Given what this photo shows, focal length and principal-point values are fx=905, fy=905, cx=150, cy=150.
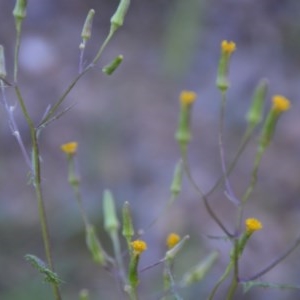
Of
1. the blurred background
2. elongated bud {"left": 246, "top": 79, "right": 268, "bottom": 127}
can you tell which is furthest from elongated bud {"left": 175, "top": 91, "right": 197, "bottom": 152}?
the blurred background

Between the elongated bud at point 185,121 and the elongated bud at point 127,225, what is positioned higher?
the elongated bud at point 185,121

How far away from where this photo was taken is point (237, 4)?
21.5ft

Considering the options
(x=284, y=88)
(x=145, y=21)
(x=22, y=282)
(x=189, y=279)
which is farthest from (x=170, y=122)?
(x=189, y=279)

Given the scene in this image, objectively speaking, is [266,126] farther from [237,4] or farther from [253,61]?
[237,4]

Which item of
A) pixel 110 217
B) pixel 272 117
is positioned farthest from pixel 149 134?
pixel 272 117

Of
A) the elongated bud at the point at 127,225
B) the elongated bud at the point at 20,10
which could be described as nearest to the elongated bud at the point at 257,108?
the elongated bud at the point at 127,225

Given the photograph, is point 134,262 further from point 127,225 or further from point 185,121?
point 185,121

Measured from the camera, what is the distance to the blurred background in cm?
400

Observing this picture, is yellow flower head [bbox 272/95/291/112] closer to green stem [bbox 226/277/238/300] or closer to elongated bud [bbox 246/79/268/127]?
elongated bud [bbox 246/79/268/127]

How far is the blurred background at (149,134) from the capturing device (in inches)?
158

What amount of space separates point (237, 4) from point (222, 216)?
8.41 feet

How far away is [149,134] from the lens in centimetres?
511

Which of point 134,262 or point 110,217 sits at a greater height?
point 110,217

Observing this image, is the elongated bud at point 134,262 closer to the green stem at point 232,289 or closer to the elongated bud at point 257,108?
the green stem at point 232,289
